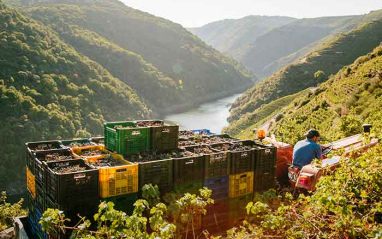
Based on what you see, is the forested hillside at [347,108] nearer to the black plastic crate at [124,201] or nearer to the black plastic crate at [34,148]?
the black plastic crate at [124,201]

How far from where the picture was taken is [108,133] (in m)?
6.64

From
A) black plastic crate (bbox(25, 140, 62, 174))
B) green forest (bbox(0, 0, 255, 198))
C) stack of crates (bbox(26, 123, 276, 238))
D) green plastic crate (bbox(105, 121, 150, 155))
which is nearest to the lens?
stack of crates (bbox(26, 123, 276, 238))

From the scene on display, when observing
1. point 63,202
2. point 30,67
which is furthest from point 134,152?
point 30,67

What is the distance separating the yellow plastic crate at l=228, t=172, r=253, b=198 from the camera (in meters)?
6.08

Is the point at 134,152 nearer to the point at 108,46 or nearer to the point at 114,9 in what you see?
the point at 108,46

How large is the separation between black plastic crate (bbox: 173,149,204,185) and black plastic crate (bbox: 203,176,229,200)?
0.18m

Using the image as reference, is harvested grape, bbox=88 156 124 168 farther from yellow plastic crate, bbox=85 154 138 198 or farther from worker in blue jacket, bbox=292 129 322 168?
worker in blue jacket, bbox=292 129 322 168

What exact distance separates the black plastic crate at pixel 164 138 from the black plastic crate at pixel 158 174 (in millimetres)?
1091

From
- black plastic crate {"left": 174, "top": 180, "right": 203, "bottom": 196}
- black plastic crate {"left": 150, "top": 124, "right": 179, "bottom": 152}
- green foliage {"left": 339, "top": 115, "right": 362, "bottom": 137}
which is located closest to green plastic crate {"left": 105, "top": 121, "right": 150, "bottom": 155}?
black plastic crate {"left": 150, "top": 124, "right": 179, "bottom": 152}

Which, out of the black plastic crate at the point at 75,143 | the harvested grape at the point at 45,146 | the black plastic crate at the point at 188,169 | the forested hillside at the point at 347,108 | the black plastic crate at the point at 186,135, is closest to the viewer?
the black plastic crate at the point at 188,169

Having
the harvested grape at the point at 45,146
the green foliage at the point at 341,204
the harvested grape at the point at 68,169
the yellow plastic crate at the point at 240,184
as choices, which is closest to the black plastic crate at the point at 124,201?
the harvested grape at the point at 68,169

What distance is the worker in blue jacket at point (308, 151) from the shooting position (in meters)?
6.32

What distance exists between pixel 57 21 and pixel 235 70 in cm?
6640

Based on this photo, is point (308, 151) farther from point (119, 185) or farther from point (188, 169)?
point (119, 185)
